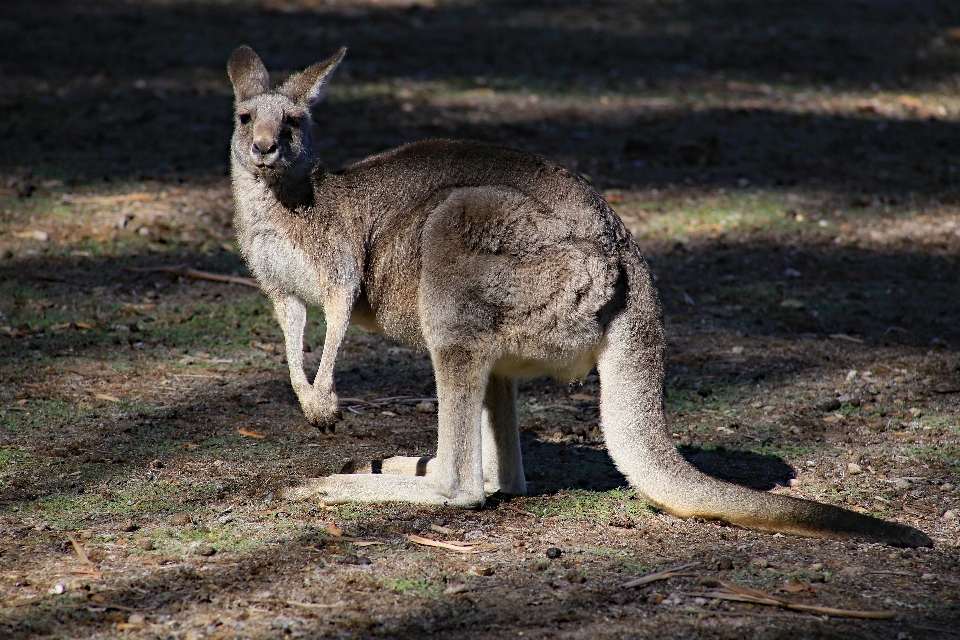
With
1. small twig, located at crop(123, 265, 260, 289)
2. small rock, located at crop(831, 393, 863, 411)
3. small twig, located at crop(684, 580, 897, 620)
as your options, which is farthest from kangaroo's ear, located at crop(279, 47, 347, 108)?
small rock, located at crop(831, 393, 863, 411)

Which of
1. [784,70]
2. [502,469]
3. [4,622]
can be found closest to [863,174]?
[784,70]

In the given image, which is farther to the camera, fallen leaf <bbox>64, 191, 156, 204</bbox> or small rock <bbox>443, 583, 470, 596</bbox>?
fallen leaf <bbox>64, 191, 156, 204</bbox>

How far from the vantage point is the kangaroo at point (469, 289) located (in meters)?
3.29

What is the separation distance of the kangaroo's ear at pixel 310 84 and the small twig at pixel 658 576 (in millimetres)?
1901

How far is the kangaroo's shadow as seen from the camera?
151 inches

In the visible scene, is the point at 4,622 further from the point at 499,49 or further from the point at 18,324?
the point at 499,49

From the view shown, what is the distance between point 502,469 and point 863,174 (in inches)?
224

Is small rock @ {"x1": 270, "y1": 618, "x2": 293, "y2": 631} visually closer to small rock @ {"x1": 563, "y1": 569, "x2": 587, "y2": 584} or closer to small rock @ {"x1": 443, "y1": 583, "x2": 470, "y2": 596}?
small rock @ {"x1": 443, "y1": 583, "x2": 470, "y2": 596}

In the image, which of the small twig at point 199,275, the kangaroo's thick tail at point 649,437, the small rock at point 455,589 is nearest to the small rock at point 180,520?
the small rock at point 455,589

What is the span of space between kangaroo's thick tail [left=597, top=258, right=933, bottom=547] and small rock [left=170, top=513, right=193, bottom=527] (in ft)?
4.41

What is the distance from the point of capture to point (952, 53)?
1146cm

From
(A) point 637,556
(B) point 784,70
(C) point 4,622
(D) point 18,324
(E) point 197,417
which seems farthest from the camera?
(B) point 784,70

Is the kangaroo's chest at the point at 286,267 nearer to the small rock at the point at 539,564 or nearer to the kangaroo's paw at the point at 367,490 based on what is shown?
the kangaroo's paw at the point at 367,490

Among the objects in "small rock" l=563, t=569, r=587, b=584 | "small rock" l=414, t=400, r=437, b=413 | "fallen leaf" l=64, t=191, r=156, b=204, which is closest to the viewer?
"small rock" l=563, t=569, r=587, b=584
